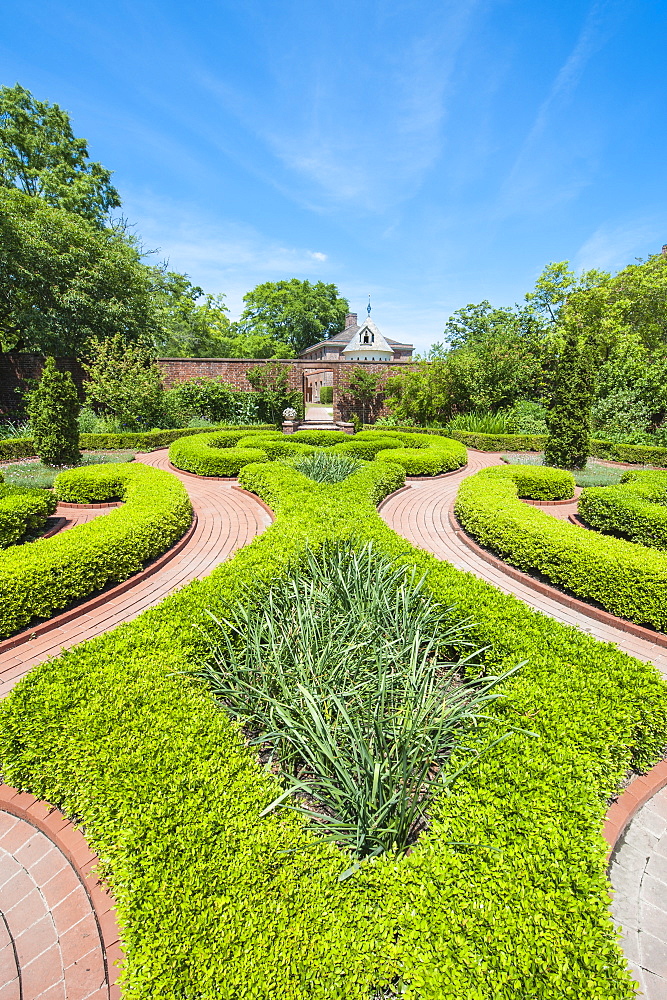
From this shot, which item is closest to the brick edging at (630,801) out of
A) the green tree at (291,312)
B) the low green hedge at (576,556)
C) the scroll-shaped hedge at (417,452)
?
the low green hedge at (576,556)

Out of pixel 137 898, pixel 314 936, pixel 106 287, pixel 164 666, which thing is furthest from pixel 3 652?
pixel 106 287

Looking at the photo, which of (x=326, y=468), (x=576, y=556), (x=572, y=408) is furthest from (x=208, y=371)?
(x=576, y=556)

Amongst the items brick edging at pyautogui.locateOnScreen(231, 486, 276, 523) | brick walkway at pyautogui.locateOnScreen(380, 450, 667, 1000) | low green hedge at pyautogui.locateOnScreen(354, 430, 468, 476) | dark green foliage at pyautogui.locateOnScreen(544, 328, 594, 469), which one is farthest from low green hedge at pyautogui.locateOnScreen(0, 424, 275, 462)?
dark green foliage at pyautogui.locateOnScreen(544, 328, 594, 469)

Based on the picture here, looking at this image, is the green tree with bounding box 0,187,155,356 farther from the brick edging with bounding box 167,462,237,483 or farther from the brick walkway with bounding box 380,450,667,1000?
the brick walkway with bounding box 380,450,667,1000

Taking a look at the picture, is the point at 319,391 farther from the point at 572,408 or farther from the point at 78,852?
the point at 78,852

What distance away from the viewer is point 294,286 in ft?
158

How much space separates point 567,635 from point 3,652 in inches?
201

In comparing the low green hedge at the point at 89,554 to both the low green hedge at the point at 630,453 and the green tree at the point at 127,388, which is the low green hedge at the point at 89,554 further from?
the low green hedge at the point at 630,453

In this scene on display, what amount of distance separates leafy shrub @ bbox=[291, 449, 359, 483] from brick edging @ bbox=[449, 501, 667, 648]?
3.14 metres

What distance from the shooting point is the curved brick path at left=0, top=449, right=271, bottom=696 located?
3.74 m

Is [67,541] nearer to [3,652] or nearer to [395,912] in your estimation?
[3,652]

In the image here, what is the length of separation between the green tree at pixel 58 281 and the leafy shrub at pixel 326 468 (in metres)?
13.3

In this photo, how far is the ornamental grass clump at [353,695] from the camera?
1.99m

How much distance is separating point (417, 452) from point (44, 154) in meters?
24.2
